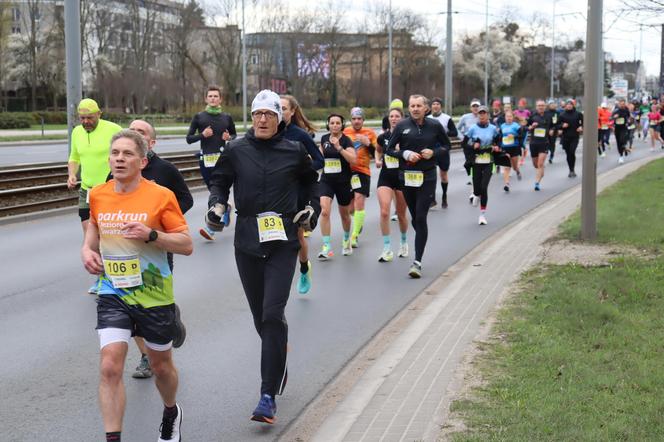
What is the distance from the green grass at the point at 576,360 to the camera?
15.9 ft

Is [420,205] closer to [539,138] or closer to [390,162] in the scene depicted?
[390,162]

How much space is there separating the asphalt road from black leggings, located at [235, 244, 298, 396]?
310 mm

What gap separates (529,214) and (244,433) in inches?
476

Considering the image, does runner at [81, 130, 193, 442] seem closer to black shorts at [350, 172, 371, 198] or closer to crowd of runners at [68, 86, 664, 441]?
crowd of runners at [68, 86, 664, 441]

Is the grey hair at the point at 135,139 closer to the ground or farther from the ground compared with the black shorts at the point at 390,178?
farther from the ground

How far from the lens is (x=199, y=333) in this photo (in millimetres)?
7906

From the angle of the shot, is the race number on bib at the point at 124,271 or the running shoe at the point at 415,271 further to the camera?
the running shoe at the point at 415,271

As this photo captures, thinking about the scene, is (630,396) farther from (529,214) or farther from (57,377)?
(529,214)

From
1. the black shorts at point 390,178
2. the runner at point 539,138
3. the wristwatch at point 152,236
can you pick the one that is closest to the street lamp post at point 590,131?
the black shorts at point 390,178

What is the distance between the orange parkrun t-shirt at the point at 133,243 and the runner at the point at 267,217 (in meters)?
0.81

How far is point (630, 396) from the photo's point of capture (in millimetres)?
5277

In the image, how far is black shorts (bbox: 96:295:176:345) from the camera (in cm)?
472

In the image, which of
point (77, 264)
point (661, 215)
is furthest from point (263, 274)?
point (661, 215)

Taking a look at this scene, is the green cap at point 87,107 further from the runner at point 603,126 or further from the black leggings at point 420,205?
the runner at point 603,126
